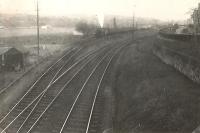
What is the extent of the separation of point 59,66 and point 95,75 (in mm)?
5599

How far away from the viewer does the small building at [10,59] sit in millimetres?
36356

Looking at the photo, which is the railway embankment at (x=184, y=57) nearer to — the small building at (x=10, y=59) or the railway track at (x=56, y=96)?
the railway track at (x=56, y=96)

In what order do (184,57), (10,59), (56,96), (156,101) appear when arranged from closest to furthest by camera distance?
1. (156,101)
2. (184,57)
3. (56,96)
4. (10,59)

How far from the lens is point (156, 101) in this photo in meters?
22.0

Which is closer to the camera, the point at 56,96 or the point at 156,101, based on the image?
the point at 156,101

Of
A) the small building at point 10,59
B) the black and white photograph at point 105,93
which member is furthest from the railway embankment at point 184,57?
the small building at point 10,59

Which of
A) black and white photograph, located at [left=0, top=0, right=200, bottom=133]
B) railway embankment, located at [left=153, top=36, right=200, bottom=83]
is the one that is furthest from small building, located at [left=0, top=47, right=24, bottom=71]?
railway embankment, located at [left=153, top=36, right=200, bottom=83]

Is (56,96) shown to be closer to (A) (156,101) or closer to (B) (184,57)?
(A) (156,101)

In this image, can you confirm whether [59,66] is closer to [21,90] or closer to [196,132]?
[21,90]

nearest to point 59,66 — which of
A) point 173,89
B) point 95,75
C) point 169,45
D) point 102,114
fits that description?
point 95,75

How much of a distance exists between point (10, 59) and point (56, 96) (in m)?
12.6

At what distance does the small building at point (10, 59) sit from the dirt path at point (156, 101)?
494 inches

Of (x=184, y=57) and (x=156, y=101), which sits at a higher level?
(x=184, y=57)

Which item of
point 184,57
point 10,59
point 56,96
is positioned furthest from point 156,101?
point 10,59
